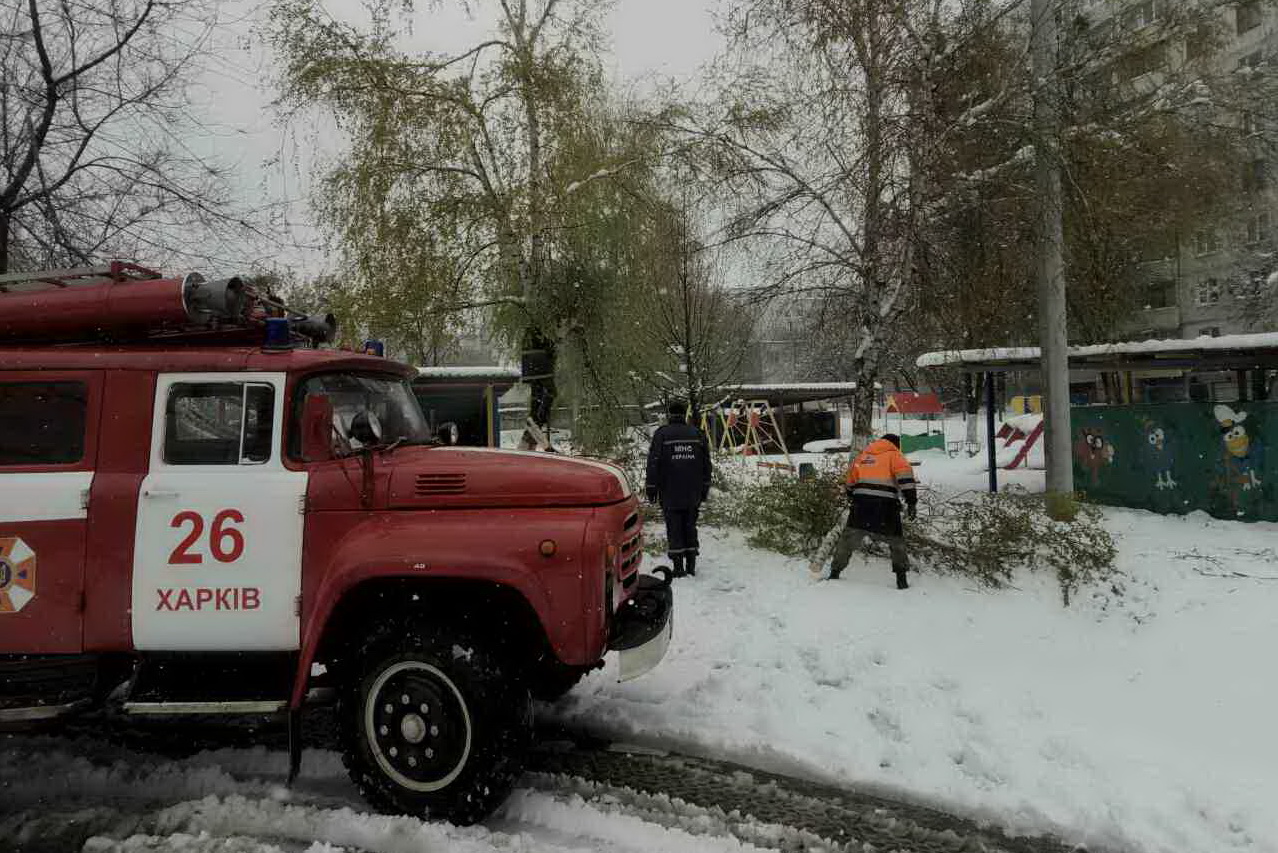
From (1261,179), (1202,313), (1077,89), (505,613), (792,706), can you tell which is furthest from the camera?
(1202,313)

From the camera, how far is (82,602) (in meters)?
3.87

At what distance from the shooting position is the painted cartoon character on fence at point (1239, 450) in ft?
36.6

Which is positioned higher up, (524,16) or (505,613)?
(524,16)

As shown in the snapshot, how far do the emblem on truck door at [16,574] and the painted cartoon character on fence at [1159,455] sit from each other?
14.2 metres

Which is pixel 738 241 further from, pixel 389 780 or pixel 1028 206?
pixel 389 780

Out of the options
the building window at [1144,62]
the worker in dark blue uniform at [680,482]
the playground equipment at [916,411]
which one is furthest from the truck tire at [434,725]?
the playground equipment at [916,411]

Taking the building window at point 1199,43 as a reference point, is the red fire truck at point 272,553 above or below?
below

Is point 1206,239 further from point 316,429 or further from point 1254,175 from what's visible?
point 316,429

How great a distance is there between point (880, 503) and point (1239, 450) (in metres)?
7.20

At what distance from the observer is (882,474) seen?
804 centimetres

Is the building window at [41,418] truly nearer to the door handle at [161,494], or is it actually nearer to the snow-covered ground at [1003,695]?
the door handle at [161,494]

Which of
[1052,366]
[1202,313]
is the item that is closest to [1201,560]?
[1052,366]

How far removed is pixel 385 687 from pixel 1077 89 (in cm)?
958

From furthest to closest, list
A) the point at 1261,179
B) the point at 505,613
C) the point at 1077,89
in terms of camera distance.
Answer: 1. the point at 1261,179
2. the point at 1077,89
3. the point at 505,613
